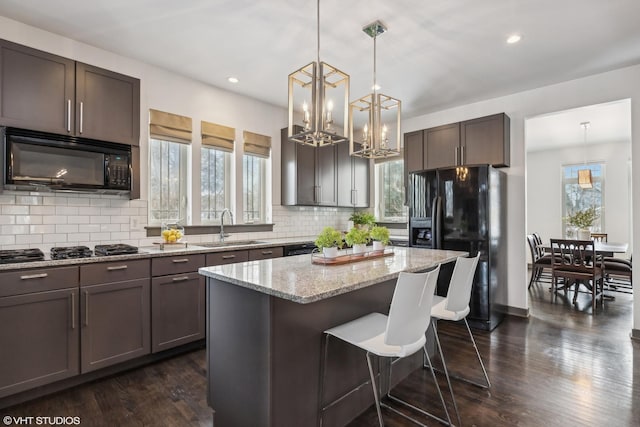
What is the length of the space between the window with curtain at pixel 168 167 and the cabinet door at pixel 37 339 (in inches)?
47.4

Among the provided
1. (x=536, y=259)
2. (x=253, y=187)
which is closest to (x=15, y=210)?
(x=253, y=187)

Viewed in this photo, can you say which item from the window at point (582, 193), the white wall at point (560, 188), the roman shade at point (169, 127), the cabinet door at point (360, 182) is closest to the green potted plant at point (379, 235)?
the roman shade at point (169, 127)

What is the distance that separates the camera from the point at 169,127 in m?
3.38

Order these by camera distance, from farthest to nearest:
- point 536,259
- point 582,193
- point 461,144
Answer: point 582,193 < point 536,259 < point 461,144

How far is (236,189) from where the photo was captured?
398cm

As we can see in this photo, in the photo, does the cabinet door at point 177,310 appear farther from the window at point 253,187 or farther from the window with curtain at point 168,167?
the window at point 253,187

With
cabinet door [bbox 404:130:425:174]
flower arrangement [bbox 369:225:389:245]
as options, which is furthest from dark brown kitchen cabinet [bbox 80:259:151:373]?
cabinet door [bbox 404:130:425:174]

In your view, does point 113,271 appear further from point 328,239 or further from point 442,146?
point 442,146

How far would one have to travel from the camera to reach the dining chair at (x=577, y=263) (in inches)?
168

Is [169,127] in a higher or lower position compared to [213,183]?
higher

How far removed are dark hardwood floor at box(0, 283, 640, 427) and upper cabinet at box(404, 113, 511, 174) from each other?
210 centimetres

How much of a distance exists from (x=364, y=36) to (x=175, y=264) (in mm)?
2562

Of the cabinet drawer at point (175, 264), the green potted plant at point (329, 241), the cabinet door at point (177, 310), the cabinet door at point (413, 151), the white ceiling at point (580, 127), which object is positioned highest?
the white ceiling at point (580, 127)

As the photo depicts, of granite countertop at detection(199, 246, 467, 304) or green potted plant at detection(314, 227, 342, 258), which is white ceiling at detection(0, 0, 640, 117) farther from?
granite countertop at detection(199, 246, 467, 304)
